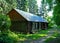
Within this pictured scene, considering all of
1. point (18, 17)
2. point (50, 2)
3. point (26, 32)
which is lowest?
point (26, 32)

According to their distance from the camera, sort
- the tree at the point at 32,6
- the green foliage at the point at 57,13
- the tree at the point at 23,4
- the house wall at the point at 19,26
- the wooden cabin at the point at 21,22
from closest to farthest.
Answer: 1. the green foliage at the point at 57,13
2. the wooden cabin at the point at 21,22
3. the house wall at the point at 19,26
4. the tree at the point at 23,4
5. the tree at the point at 32,6

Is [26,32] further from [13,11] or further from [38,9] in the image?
[38,9]

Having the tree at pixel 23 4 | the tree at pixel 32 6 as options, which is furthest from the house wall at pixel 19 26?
the tree at pixel 32 6

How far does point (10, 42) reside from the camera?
18.5 meters

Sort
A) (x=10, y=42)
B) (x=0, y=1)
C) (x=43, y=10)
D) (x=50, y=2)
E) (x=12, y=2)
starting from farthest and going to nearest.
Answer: (x=43, y=10), (x=12, y=2), (x=0, y=1), (x=50, y=2), (x=10, y=42)

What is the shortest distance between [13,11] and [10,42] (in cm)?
1811

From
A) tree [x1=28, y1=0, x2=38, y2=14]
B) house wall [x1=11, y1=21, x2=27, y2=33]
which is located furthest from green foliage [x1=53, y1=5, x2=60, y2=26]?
Result: tree [x1=28, y1=0, x2=38, y2=14]

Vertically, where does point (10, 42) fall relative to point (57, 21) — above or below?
below

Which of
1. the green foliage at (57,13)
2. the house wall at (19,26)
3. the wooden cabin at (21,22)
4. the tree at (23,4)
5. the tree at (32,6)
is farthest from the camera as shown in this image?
the tree at (32,6)

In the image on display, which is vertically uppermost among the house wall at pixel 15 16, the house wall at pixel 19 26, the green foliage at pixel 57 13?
the green foliage at pixel 57 13

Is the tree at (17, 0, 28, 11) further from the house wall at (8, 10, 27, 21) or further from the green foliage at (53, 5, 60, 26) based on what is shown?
the green foliage at (53, 5, 60, 26)

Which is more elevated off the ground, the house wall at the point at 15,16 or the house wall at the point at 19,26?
the house wall at the point at 15,16

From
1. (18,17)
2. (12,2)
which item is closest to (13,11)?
(18,17)

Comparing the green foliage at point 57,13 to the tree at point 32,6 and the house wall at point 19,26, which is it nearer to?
the house wall at point 19,26
